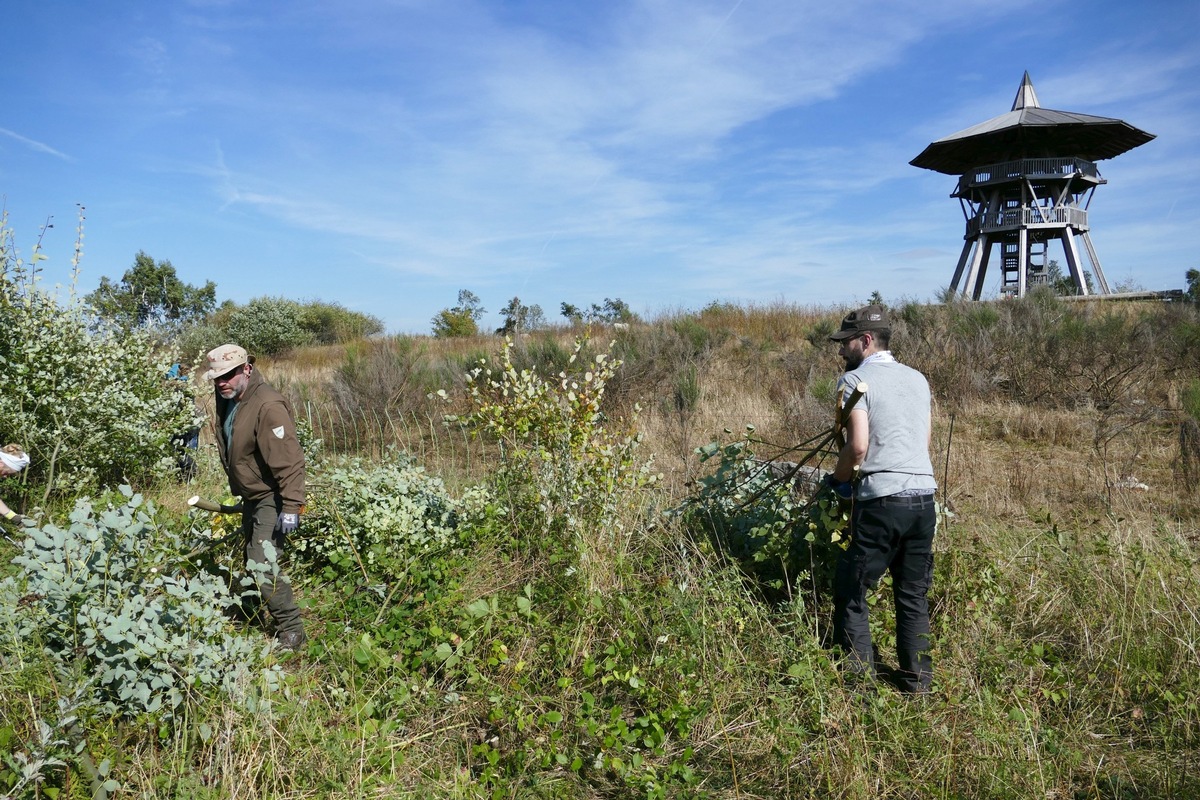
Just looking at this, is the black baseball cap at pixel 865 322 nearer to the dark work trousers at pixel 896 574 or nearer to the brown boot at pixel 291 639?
the dark work trousers at pixel 896 574

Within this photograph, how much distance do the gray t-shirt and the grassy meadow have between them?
43cm

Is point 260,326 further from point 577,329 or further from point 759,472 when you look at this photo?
point 759,472

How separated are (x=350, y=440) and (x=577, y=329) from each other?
19.1 feet

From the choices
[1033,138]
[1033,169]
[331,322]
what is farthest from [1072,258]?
[331,322]

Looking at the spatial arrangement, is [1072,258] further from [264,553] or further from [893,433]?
[264,553]

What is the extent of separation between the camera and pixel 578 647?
352 centimetres

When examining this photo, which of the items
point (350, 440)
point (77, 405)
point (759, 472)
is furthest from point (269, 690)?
point (350, 440)

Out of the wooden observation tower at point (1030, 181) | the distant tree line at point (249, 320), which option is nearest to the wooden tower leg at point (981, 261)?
the wooden observation tower at point (1030, 181)

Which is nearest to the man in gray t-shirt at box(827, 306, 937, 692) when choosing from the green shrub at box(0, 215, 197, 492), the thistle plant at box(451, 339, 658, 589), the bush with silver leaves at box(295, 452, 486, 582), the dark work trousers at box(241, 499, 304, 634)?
the thistle plant at box(451, 339, 658, 589)

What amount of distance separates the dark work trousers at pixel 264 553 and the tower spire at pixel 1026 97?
31.6 metres

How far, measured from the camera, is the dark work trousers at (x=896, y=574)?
319 cm

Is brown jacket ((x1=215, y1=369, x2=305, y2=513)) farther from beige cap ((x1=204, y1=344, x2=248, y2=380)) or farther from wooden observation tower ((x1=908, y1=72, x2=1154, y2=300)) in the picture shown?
wooden observation tower ((x1=908, y1=72, x2=1154, y2=300))

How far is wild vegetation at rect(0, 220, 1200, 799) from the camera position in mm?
2639

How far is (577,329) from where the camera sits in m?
14.2
